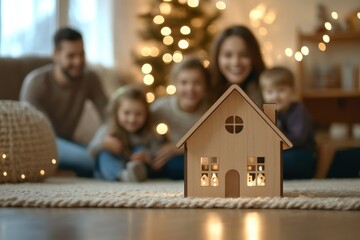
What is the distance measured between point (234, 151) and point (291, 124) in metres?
1.08

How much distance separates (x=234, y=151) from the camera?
159cm

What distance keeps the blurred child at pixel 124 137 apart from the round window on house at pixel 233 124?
41.9 inches

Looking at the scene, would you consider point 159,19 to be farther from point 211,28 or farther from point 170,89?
point 170,89

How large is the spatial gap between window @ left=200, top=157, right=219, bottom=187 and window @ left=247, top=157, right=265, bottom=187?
72mm

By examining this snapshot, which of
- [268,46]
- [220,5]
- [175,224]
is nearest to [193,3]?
[220,5]

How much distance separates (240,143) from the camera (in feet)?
5.22

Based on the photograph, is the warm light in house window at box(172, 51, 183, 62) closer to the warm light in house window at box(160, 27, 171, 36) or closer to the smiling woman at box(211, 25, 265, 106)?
the warm light in house window at box(160, 27, 171, 36)

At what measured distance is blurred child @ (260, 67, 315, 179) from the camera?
8.41ft

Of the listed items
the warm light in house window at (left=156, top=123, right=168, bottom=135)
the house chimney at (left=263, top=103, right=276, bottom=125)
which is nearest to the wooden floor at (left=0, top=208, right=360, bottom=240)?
the house chimney at (left=263, top=103, right=276, bottom=125)

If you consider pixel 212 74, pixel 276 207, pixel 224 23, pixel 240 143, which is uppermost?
pixel 224 23

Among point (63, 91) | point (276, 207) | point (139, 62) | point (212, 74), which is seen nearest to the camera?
point (276, 207)

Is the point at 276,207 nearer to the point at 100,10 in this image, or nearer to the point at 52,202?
the point at 52,202

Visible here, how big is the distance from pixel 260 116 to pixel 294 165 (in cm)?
100

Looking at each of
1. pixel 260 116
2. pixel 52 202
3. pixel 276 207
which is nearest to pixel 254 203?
pixel 276 207
